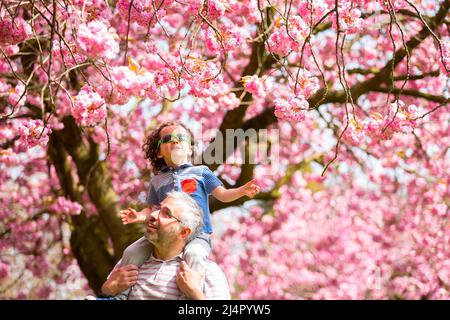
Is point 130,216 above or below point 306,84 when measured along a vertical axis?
below

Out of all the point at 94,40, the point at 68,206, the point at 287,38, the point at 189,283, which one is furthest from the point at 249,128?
the point at 189,283

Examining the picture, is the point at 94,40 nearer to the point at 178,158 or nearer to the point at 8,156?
the point at 178,158

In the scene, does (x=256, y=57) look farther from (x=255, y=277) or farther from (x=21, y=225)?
(x=255, y=277)

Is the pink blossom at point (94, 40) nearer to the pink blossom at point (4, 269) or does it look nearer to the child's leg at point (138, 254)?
the child's leg at point (138, 254)

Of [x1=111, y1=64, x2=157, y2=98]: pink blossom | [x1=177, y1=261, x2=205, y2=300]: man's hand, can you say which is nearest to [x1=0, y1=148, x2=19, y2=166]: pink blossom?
[x1=111, y1=64, x2=157, y2=98]: pink blossom

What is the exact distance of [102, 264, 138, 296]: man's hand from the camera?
9.41 ft

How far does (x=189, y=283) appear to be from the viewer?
2.71 meters

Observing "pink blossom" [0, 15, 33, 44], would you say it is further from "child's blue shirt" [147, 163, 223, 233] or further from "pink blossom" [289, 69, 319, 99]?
"pink blossom" [289, 69, 319, 99]

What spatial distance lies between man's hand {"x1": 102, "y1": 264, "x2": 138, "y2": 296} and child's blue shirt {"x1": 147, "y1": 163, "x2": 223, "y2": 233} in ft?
2.18

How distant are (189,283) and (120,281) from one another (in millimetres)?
323

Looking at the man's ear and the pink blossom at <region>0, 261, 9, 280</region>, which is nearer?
the man's ear

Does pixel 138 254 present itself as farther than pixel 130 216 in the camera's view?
No
